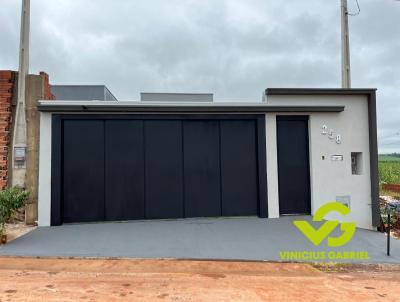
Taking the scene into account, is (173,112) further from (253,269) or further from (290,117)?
(253,269)

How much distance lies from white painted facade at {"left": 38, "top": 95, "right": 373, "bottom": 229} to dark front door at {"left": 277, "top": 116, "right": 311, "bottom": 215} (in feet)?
0.70

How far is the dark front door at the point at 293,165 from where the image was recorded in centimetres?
880

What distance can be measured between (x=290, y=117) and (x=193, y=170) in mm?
3604

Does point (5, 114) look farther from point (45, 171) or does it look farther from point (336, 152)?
point (336, 152)

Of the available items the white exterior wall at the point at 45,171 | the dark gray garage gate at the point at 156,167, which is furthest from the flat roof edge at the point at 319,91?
the white exterior wall at the point at 45,171

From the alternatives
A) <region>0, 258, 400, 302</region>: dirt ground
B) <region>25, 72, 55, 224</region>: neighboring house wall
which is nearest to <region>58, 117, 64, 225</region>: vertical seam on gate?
<region>25, 72, 55, 224</region>: neighboring house wall

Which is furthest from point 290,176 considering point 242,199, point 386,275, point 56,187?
point 56,187

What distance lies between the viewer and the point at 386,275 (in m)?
4.96

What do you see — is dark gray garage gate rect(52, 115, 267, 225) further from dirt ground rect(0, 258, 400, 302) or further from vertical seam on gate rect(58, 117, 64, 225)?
dirt ground rect(0, 258, 400, 302)

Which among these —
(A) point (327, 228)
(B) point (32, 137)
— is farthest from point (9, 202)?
(A) point (327, 228)

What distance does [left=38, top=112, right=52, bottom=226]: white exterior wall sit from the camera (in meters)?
7.65

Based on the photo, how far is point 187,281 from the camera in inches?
169

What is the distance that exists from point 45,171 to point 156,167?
10.2 feet

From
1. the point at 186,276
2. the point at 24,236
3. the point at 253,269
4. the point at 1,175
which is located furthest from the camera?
the point at 1,175
